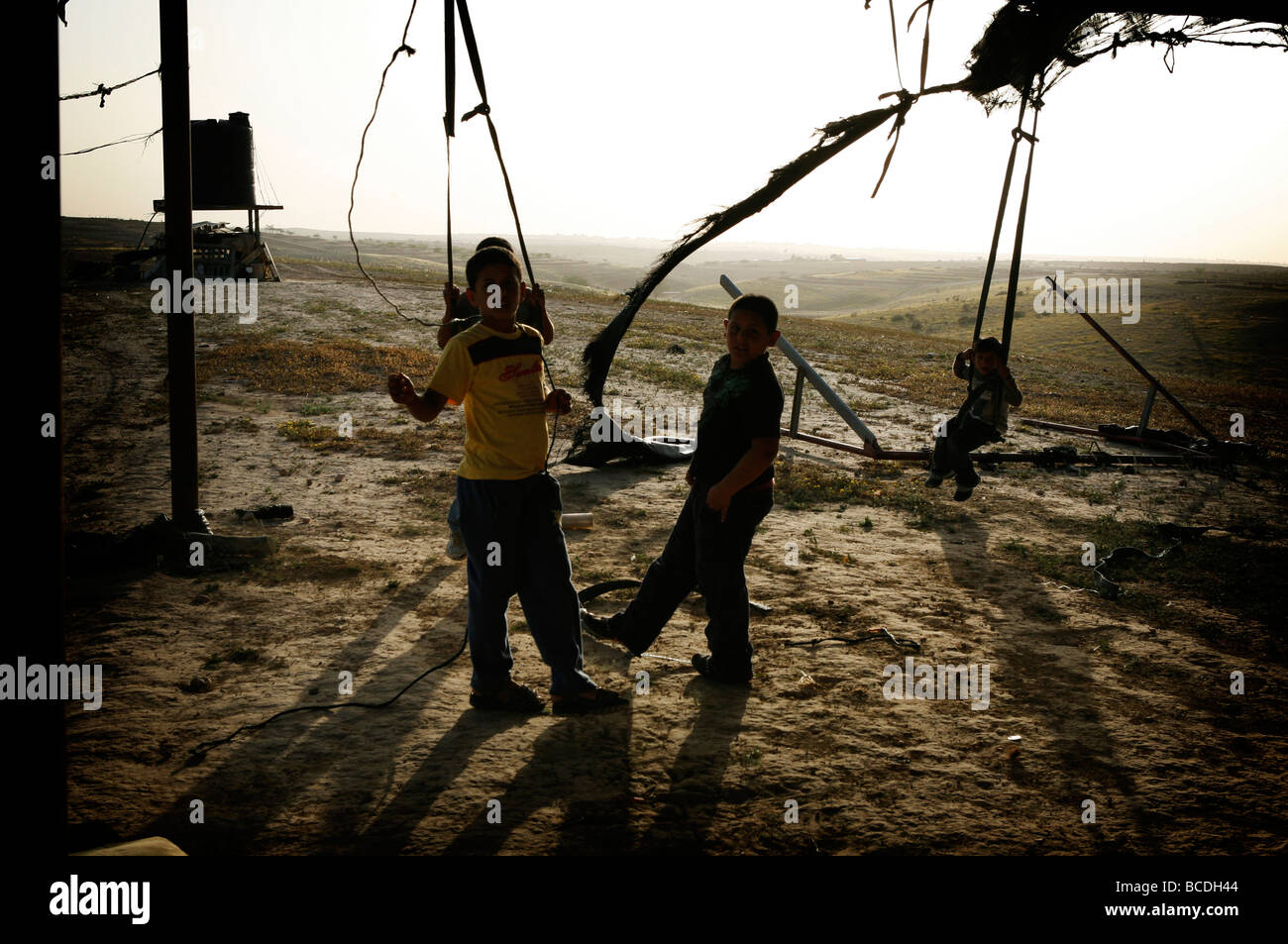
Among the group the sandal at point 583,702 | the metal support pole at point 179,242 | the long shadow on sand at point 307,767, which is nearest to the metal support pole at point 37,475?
the long shadow on sand at point 307,767

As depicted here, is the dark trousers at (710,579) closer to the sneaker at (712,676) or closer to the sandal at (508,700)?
the sneaker at (712,676)

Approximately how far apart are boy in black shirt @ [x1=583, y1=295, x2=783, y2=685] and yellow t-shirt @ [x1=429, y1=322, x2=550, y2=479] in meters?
0.82

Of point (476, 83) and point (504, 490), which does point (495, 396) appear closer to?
point (504, 490)

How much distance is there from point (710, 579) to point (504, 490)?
1134 mm

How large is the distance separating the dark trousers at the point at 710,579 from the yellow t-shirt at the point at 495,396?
2.97 feet

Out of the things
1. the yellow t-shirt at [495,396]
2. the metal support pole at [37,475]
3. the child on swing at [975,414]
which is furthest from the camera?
the child on swing at [975,414]

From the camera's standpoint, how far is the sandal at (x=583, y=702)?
381cm

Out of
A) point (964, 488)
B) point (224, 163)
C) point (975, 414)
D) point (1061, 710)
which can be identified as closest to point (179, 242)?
point (1061, 710)

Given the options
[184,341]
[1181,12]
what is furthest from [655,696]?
[184,341]

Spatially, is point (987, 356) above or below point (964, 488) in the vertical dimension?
above

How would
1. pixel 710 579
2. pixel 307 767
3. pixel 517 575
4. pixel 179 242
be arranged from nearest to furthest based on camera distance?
1. pixel 307 767
2. pixel 517 575
3. pixel 710 579
4. pixel 179 242

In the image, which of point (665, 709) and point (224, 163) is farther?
point (224, 163)

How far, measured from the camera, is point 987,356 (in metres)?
7.05

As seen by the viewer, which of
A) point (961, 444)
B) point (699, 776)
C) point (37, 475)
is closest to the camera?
point (37, 475)
